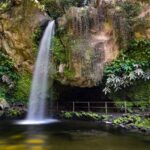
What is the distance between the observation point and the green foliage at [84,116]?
20.8 metres

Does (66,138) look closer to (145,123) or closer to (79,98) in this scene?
(145,123)

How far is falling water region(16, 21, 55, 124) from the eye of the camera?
2219 centimetres

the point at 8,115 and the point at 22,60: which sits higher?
the point at 22,60

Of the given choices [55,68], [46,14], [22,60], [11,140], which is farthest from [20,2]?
[11,140]

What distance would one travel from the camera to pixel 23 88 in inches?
934

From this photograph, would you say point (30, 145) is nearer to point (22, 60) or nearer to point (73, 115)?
point (73, 115)

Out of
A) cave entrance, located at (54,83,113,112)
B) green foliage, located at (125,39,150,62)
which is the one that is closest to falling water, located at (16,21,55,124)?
cave entrance, located at (54,83,113,112)

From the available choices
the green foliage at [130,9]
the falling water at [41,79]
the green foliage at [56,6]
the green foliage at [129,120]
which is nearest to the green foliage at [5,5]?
the green foliage at [56,6]

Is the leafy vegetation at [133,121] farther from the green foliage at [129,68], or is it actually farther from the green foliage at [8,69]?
the green foliage at [8,69]

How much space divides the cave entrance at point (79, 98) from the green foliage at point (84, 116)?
68 cm

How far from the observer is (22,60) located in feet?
78.5

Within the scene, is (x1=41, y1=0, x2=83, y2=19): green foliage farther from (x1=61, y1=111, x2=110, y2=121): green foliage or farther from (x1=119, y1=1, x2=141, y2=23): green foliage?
(x1=61, y1=111, x2=110, y2=121): green foliage

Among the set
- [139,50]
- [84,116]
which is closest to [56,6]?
[139,50]

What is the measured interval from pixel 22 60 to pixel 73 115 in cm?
539
